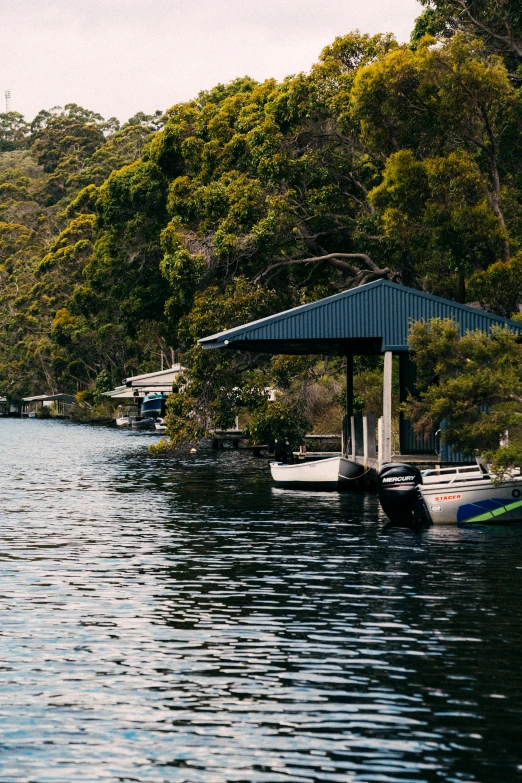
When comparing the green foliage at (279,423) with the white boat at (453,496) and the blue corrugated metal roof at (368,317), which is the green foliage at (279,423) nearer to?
the blue corrugated metal roof at (368,317)

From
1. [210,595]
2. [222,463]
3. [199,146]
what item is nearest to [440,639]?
[210,595]

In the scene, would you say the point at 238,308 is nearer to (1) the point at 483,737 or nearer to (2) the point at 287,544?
(2) the point at 287,544

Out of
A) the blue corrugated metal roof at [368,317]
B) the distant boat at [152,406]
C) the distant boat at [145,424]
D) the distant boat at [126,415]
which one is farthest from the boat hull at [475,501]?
the distant boat at [126,415]

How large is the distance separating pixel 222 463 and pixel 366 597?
122ft

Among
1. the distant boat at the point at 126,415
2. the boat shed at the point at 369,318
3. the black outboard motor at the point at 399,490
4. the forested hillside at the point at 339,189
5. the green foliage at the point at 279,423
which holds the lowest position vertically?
the black outboard motor at the point at 399,490

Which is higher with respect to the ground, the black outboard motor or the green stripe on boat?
the black outboard motor

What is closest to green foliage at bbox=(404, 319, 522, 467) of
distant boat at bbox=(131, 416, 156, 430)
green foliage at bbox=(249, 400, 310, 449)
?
green foliage at bbox=(249, 400, 310, 449)

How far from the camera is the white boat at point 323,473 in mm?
39812

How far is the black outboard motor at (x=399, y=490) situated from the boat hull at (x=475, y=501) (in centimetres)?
26

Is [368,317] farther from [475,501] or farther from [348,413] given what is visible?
[348,413]

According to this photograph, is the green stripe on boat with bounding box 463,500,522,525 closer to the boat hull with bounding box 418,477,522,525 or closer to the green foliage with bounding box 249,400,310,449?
the boat hull with bounding box 418,477,522,525

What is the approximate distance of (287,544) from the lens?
1032 inches

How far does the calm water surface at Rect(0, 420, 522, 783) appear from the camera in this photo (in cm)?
1126

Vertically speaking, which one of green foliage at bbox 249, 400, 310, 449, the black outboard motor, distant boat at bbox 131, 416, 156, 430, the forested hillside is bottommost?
the black outboard motor
